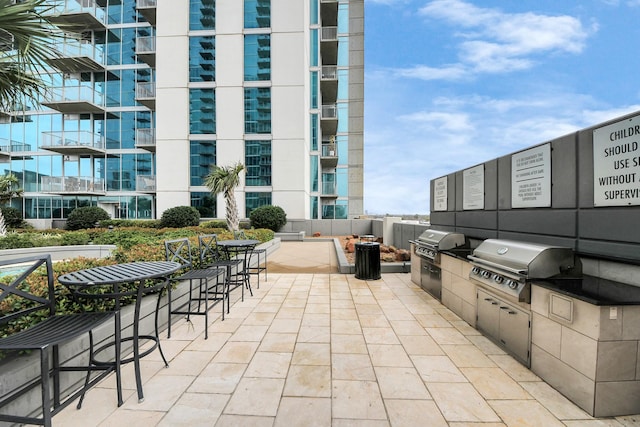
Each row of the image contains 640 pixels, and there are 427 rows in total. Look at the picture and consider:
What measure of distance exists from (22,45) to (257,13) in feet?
59.0

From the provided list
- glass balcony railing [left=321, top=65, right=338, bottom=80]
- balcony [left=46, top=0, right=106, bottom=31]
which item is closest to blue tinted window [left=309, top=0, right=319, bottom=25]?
glass balcony railing [left=321, top=65, right=338, bottom=80]

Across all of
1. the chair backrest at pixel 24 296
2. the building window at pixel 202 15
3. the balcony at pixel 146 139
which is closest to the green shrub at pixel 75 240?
the balcony at pixel 146 139

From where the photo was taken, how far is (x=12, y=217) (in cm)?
1819

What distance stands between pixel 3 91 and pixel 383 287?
7.46m

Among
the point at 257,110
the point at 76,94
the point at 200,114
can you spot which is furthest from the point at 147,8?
the point at 257,110

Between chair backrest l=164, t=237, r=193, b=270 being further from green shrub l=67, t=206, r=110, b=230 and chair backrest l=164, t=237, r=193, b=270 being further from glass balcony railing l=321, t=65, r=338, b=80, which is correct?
glass balcony railing l=321, t=65, r=338, b=80

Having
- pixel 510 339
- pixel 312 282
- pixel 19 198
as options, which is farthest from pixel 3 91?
pixel 19 198

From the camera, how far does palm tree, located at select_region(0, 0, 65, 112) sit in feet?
11.1

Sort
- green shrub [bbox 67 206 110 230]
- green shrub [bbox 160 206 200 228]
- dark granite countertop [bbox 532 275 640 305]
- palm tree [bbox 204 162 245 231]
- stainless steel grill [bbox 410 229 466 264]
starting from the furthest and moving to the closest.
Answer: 1. green shrub [bbox 67 206 110 230]
2. green shrub [bbox 160 206 200 228]
3. palm tree [bbox 204 162 245 231]
4. stainless steel grill [bbox 410 229 466 264]
5. dark granite countertop [bbox 532 275 640 305]

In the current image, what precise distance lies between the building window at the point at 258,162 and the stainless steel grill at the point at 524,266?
15.9 metres

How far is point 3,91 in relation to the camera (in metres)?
4.06

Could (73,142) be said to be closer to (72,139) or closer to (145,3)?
(72,139)

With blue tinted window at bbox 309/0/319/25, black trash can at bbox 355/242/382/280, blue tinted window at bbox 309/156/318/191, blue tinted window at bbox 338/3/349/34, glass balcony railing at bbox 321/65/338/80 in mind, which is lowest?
black trash can at bbox 355/242/382/280

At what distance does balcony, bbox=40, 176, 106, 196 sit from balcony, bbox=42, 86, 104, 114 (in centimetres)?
499
